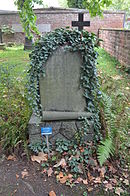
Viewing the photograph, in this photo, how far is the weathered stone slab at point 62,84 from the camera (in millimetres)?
2615

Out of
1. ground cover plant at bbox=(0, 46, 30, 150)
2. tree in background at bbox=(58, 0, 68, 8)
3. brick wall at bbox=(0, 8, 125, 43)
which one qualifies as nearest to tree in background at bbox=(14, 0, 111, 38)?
ground cover plant at bbox=(0, 46, 30, 150)

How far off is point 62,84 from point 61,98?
22cm

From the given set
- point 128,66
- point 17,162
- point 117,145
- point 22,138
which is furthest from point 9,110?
point 128,66

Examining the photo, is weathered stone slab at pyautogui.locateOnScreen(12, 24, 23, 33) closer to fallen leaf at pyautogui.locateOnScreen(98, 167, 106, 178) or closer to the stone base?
the stone base

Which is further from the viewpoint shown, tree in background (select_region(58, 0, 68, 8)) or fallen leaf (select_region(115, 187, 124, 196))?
tree in background (select_region(58, 0, 68, 8))

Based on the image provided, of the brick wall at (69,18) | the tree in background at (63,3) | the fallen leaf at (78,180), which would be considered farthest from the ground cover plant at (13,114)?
the tree in background at (63,3)

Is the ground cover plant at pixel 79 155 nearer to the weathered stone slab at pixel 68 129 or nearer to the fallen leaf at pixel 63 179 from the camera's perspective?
the fallen leaf at pixel 63 179

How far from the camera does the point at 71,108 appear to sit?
9.34 feet

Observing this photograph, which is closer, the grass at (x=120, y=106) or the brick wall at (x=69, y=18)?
the grass at (x=120, y=106)

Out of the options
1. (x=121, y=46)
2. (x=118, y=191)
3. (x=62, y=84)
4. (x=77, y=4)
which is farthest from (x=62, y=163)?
(x=77, y=4)

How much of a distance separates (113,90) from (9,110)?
2.15 m

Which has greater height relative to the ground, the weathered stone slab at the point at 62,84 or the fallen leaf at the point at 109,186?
the weathered stone slab at the point at 62,84

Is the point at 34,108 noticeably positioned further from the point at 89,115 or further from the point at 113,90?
the point at 113,90

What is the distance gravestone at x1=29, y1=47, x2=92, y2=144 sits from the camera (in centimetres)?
263
